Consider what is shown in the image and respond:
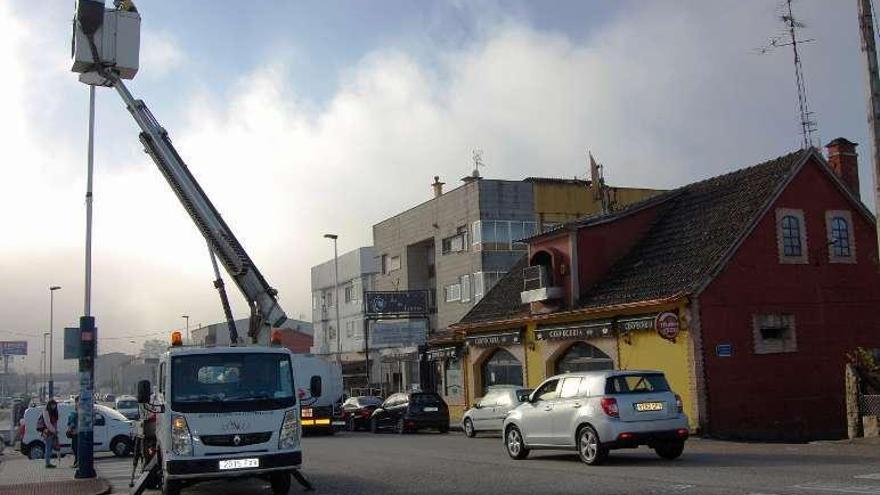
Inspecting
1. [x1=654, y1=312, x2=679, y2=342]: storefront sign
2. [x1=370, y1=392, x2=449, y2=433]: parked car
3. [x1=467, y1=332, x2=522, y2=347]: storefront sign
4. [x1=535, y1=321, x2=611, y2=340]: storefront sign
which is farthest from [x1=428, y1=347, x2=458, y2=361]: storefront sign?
[x1=654, y1=312, x2=679, y2=342]: storefront sign

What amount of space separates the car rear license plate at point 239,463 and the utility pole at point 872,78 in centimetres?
1295

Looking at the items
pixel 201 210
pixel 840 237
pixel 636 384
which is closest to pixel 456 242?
pixel 840 237

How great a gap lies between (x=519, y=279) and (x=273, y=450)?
23.7 m

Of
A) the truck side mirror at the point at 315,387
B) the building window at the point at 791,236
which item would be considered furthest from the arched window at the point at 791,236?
the truck side mirror at the point at 315,387

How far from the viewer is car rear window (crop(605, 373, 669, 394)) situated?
53.9 ft

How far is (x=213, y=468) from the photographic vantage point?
12.8 meters

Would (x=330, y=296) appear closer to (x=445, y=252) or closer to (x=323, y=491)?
(x=445, y=252)

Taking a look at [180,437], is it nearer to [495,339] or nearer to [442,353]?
[495,339]

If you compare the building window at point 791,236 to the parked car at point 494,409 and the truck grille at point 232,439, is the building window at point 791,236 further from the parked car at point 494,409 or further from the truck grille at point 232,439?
the truck grille at point 232,439

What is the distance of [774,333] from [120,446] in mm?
20440

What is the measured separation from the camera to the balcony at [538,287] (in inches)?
1192

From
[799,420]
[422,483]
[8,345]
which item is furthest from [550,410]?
[8,345]

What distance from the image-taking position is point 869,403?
20.1 metres

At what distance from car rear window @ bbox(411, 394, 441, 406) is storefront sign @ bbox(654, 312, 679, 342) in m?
11.1
